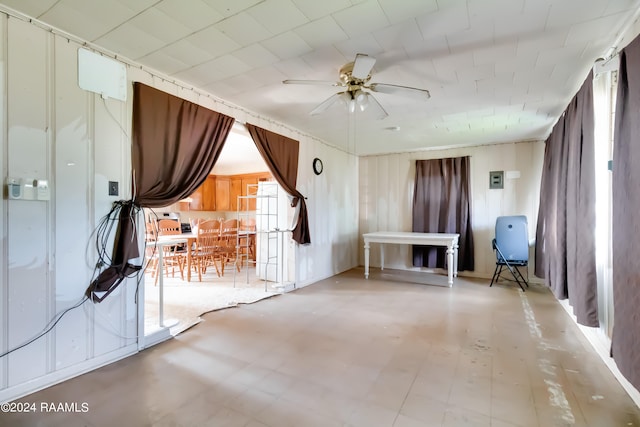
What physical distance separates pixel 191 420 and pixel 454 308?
9.89 feet

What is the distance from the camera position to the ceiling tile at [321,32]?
1.96 meters

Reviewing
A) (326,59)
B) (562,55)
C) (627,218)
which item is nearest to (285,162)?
(326,59)

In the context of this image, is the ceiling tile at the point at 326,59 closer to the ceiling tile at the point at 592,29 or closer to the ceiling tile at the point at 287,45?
the ceiling tile at the point at 287,45

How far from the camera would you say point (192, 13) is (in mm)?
1887

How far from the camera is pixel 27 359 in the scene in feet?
6.19

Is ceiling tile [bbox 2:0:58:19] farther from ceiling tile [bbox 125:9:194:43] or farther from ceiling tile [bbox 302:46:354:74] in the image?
ceiling tile [bbox 302:46:354:74]

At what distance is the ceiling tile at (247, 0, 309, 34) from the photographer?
1.80m

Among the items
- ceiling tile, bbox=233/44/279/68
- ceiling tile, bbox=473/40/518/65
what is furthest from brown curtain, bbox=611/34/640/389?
ceiling tile, bbox=233/44/279/68

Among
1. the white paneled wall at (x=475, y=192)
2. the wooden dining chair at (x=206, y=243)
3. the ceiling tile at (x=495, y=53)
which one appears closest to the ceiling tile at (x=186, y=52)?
the ceiling tile at (x=495, y=53)

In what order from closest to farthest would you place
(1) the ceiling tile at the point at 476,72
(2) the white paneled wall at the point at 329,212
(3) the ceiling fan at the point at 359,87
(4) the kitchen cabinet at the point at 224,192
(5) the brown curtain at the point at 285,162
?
(3) the ceiling fan at the point at 359,87 < (1) the ceiling tile at the point at 476,72 < (5) the brown curtain at the point at 285,162 < (2) the white paneled wall at the point at 329,212 < (4) the kitchen cabinet at the point at 224,192

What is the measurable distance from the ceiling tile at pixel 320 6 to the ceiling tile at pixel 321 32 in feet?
0.21

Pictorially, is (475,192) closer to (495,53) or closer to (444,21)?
(495,53)

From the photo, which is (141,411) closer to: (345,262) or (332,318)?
(332,318)

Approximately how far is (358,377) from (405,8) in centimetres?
241
